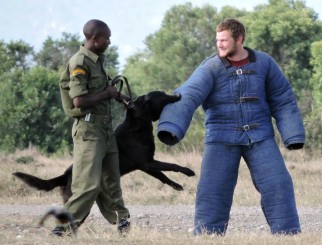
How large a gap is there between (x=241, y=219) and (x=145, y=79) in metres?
42.0

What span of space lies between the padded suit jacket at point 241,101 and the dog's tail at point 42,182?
1.32 meters

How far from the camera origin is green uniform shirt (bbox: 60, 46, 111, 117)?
7258mm

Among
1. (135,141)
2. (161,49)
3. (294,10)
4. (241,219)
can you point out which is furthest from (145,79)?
(135,141)

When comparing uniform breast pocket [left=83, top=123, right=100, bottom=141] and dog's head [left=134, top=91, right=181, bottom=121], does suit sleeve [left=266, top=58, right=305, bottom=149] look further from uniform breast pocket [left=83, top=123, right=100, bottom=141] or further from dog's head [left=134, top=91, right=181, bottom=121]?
uniform breast pocket [left=83, top=123, right=100, bottom=141]

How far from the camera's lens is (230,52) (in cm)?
727

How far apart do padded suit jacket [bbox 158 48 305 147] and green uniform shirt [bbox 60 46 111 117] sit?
64 centimetres

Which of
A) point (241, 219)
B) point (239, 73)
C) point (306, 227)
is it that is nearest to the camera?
point (239, 73)

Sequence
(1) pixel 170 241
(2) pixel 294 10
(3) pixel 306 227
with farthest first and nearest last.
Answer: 1. (2) pixel 294 10
2. (3) pixel 306 227
3. (1) pixel 170 241

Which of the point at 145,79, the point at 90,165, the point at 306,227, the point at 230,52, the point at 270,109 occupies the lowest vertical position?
the point at 306,227

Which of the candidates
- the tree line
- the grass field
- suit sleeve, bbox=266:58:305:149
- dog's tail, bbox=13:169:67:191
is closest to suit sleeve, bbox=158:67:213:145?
suit sleeve, bbox=266:58:305:149

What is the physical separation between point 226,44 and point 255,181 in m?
1.23

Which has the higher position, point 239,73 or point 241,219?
point 239,73

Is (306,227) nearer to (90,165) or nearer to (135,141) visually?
(135,141)

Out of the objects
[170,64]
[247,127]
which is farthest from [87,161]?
[170,64]
